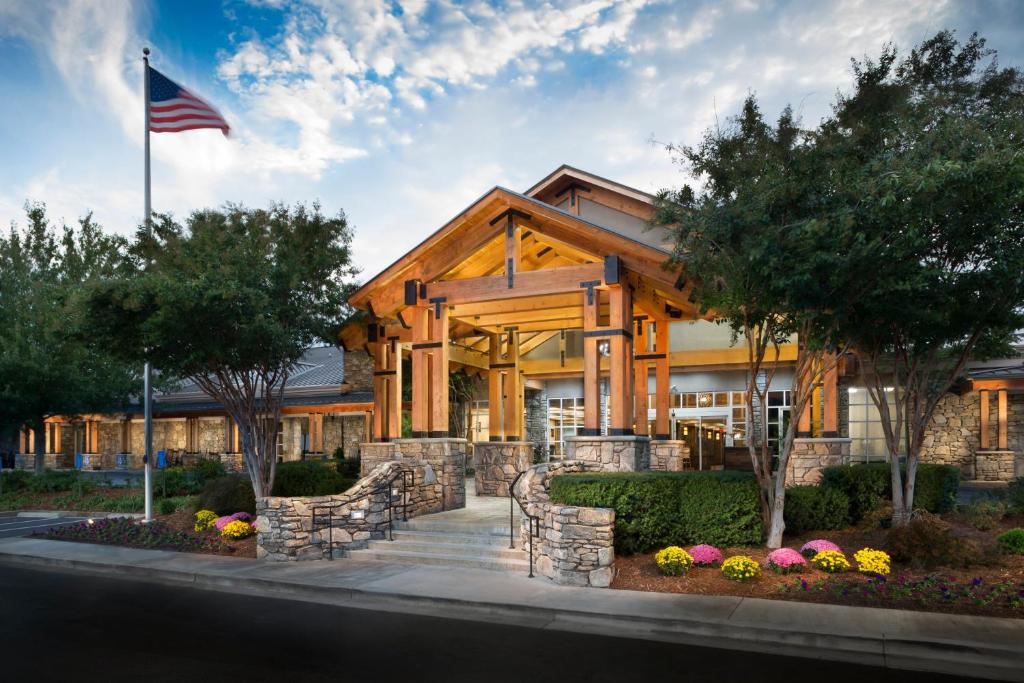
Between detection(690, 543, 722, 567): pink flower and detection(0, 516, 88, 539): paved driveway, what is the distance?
45.8ft

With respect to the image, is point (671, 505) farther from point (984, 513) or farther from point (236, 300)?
point (236, 300)

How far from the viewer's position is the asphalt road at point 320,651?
6297 millimetres

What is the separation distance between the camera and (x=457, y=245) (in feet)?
49.0

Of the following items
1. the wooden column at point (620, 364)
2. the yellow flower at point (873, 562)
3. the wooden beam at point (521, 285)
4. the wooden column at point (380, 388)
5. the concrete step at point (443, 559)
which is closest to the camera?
the yellow flower at point (873, 562)

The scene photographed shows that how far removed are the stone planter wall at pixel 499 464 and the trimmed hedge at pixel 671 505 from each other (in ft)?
20.8

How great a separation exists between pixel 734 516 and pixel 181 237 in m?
12.1

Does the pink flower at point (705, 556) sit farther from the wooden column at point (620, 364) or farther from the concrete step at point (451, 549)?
the wooden column at point (620, 364)

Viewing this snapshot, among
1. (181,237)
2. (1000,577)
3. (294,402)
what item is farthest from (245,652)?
(294,402)

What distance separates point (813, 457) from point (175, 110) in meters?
15.9

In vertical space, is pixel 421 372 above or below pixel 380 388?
above

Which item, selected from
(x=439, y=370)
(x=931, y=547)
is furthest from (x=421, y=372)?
(x=931, y=547)

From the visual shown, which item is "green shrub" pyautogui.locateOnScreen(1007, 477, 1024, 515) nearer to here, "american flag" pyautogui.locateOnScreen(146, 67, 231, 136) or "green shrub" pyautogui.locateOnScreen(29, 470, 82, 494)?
"american flag" pyautogui.locateOnScreen(146, 67, 231, 136)

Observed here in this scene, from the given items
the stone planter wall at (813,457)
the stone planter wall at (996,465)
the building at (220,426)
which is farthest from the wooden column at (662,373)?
the building at (220,426)

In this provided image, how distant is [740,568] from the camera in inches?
358
